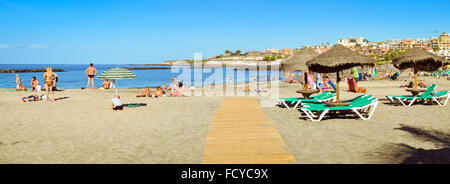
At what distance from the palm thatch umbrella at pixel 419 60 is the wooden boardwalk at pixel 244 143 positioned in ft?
25.7

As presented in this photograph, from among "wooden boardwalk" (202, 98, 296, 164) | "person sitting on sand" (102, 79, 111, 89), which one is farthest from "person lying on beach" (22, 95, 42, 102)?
"wooden boardwalk" (202, 98, 296, 164)

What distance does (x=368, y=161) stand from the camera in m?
5.17

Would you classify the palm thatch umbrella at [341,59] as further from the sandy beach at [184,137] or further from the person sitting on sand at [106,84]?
the person sitting on sand at [106,84]

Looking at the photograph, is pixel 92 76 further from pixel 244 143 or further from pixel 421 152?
pixel 421 152

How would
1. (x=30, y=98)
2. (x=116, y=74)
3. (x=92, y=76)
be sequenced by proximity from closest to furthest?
(x=116, y=74) → (x=30, y=98) → (x=92, y=76)

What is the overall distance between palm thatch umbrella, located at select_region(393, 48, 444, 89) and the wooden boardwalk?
25.7 ft

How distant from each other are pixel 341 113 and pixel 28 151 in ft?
27.0

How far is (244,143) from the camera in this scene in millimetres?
6324

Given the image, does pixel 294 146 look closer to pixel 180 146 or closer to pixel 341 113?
pixel 180 146

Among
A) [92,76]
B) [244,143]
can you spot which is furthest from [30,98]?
[244,143]

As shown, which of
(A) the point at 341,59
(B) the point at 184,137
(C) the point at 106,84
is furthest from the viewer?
(C) the point at 106,84

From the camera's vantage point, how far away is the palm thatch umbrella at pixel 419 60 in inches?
519

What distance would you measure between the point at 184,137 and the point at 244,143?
155cm
